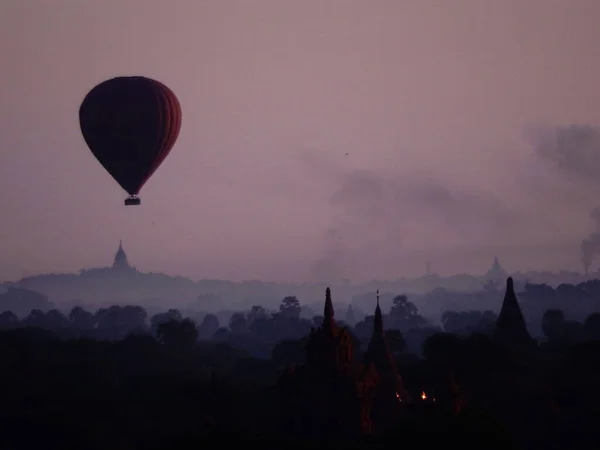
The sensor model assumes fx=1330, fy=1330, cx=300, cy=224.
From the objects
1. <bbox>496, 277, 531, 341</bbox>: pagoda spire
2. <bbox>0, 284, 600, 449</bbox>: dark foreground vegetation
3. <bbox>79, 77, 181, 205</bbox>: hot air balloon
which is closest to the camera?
<bbox>0, 284, 600, 449</bbox>: dark foreground vegetation

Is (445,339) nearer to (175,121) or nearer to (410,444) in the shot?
(175,121)

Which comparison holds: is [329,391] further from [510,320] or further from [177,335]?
[177,335]

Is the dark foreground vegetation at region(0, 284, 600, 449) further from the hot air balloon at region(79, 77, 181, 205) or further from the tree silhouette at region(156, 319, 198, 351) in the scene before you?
the tree silhouette at region(156, 319, 198, 351)

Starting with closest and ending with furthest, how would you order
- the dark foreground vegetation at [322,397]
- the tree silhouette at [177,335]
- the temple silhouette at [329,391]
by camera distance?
1. the dark foreground vegetation at [322,397]
2. the temple silhouette at [329,391]
3. the tree silhouette at [177,335]

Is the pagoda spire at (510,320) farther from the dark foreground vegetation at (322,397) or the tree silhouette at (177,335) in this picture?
the tree silhouette at (177,335)

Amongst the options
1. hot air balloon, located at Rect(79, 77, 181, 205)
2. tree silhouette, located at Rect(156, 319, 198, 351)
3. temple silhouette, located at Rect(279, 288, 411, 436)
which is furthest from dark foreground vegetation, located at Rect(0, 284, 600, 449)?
tree silhouette, located at Rect(156, 319, 198, 351)

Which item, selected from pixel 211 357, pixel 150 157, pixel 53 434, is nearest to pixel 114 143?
pixel 150 157

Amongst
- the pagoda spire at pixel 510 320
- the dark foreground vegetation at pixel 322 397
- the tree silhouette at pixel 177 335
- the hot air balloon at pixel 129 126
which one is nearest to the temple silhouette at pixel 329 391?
the dark foreground vegetation at pixel 322 397
